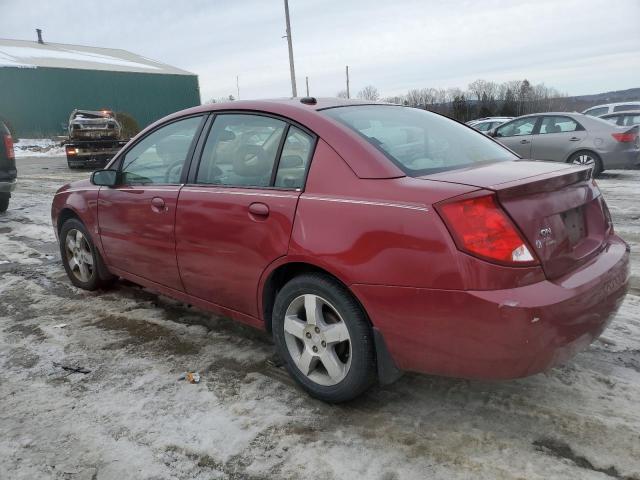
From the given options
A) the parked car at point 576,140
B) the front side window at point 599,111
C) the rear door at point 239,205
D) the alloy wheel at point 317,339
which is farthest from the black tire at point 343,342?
the front side window at point 599,111

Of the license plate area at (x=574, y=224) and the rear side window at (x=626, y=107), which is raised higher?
the rear side window at (x=626, y=107)

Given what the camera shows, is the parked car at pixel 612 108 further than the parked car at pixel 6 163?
Yes

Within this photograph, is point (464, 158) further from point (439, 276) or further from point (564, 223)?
point (439, 276)

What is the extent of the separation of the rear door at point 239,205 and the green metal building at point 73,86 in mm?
33965

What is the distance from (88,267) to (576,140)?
954 cm

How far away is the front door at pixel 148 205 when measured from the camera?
11.7 feet

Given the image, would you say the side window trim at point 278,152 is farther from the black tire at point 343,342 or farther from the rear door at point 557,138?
the rear door at point 557,138

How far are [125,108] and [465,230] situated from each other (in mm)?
42317

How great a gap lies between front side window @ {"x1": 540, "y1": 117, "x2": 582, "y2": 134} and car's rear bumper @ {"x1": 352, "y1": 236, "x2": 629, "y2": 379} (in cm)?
939

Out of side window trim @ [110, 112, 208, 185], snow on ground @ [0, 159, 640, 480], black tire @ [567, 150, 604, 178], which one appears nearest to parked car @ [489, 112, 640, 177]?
black tire @ [567, 150, 604, 178]

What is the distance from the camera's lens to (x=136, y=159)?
160 inches

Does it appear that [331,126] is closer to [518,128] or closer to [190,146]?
[190,146]

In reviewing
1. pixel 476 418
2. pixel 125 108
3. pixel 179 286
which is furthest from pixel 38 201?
pixel 125 108

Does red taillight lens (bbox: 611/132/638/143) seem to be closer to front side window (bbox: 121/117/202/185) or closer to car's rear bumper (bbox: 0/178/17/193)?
front side window (bbox: 121/117/202/185)
